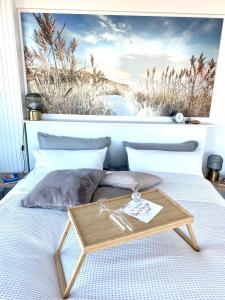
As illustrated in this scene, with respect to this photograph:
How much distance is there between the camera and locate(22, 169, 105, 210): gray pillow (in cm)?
150

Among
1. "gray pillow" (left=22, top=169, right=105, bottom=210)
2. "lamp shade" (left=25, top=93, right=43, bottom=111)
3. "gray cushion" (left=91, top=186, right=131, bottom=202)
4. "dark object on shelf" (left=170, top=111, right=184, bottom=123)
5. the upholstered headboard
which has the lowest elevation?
"gray cushion" (left=91, top=186, right=131, bottom=202)

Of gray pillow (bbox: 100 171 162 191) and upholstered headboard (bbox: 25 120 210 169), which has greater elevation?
upholstered headboard (bbox: 25 120 210 169)

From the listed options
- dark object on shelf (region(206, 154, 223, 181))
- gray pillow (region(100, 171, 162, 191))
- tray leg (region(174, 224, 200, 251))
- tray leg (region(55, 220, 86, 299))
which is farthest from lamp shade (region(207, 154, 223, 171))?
tray leg (region(55, 220, 86, 299))

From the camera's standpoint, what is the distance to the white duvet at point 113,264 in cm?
96

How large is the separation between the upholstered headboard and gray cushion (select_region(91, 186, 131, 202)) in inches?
26.7

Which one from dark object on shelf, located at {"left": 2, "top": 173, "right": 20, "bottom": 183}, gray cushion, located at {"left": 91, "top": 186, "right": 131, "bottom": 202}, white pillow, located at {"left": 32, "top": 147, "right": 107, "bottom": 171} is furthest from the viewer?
dark object on shelf, located at {"left": 2, "top": 173, "right": 20, "bottom": 183}

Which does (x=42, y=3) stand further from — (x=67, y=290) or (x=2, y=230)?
(x=67, y=290)

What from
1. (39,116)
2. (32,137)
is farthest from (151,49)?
(32,137)

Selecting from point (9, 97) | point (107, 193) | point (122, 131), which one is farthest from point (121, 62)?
point (107, 193)

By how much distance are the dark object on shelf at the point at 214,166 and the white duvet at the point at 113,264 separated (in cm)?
97

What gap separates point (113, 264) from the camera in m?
1.10

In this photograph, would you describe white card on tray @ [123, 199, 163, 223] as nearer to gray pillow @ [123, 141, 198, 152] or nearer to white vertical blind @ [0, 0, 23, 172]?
gray pillow @ [123, 141, 198, 152]

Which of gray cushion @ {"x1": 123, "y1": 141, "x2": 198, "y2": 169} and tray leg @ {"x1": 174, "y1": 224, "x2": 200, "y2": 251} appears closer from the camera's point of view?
tray leg @ {"x1": 174, "y1": 224, "x2": 200, "y2": 251}

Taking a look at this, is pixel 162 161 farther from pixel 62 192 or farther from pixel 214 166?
pixel 62 192
